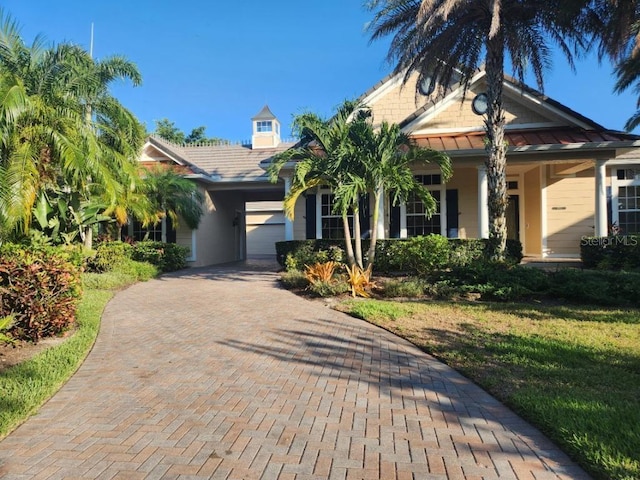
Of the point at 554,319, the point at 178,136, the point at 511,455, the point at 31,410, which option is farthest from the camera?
the point at 178,136

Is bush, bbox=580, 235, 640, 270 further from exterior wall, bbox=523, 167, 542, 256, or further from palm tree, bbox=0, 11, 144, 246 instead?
palm tree, bbox=0, 11, 144, 246

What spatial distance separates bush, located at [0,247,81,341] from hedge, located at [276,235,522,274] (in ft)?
24.8

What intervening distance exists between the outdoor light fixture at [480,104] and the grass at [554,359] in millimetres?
8010

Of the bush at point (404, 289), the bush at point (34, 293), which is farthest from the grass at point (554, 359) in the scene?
the bush at point (34, 293)

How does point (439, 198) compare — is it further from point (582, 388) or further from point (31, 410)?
point (31, 410)

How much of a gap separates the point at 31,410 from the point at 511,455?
13.4ft

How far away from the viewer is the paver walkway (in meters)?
2.98

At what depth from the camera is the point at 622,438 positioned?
316 cm

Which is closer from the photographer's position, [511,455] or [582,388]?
[511,455]

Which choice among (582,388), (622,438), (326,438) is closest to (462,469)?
(326,438)

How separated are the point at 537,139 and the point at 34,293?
13.3 m

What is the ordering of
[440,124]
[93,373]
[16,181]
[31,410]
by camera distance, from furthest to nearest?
[440,124] < [16,181] < [93,373] < [31,410]

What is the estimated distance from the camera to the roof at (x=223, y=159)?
17688mm

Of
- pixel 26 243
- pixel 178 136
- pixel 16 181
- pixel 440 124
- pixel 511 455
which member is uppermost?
pixel 178 136
